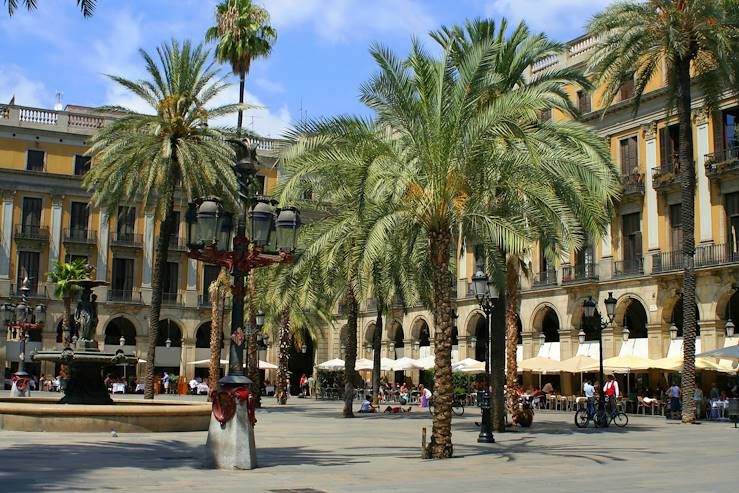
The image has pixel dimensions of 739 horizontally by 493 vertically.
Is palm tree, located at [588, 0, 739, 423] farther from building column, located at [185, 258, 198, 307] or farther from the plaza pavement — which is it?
building column, located at [185, 258, 198, 307]

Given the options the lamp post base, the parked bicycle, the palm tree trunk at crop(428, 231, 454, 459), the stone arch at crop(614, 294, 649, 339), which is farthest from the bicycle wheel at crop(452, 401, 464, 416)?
the lamp post base

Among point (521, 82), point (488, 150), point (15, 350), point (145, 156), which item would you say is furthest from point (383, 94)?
point (15, 350)

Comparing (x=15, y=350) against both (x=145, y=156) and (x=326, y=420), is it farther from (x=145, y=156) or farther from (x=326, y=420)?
(x=326, y=420)

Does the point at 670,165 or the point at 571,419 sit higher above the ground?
the point at 670,165

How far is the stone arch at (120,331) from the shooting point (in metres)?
60.9

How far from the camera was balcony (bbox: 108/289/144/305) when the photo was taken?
5981 cm

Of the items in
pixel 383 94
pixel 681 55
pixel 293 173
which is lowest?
pixel 293 173

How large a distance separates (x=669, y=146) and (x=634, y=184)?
8.35 ft

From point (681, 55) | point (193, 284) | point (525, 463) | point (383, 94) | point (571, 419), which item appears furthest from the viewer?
point (193, 284)

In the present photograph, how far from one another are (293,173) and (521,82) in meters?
10.3

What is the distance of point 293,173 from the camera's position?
1756 centimetres

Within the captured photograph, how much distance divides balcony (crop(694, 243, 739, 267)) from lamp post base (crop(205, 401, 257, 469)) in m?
28.6

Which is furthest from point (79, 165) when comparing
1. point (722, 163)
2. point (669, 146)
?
point (722, 163)

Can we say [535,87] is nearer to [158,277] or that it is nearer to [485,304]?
[485,304]
